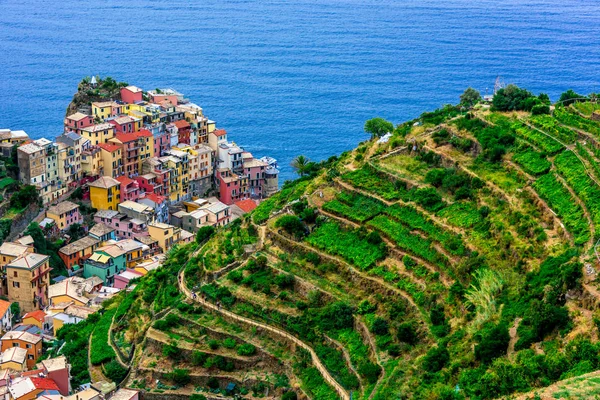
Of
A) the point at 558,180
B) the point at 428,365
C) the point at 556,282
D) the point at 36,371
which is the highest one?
the point at 558,180

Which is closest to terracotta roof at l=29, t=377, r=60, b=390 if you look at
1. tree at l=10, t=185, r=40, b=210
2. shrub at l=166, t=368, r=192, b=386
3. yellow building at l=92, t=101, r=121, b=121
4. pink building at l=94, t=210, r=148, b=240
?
shrub at l=166, t=368, r=192, b=386

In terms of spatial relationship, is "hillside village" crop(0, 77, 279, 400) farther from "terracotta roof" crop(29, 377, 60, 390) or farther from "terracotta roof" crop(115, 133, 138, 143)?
"terracotta roof" crop(29, 377, 60, 390)

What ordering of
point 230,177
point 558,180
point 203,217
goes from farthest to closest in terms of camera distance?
point 230,177, point 203,217, point 558,180

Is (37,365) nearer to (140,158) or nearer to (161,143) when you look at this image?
(140,158)

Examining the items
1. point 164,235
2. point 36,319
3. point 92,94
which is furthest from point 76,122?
point 36,319

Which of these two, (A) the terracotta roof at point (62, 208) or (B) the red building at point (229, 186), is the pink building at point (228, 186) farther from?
(A) the terracotta roof at point (62, 208)

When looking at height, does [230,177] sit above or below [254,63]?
below

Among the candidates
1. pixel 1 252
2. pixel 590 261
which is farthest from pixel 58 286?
pixel 590 261

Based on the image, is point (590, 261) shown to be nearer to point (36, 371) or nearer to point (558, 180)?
point (558, 180)
